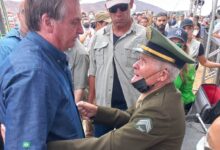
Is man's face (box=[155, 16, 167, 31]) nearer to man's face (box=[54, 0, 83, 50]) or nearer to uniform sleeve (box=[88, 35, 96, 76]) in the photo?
uniform sleeve (box=[88, 35, 96, 76])

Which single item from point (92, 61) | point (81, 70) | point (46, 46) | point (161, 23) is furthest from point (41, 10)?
point (161, 23)

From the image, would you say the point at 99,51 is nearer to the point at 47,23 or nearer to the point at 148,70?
the point at 148,70

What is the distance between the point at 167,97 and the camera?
178 centimetres

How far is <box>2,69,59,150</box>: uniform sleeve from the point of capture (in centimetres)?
133

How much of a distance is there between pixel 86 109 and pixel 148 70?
18.6 inches

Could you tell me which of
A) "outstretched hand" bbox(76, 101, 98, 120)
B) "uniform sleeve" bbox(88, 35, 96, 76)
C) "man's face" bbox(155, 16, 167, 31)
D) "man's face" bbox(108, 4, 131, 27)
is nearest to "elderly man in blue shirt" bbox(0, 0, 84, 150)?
"outstretched hand" bbox(76, 101, 98, 120)

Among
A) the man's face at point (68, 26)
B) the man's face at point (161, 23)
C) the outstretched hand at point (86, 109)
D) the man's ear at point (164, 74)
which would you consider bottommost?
the man's face at point (161, 23)

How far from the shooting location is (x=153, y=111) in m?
1.71

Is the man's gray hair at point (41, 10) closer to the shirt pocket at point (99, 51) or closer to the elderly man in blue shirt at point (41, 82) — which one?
the elderly man in blue shirt at point (41, 82)

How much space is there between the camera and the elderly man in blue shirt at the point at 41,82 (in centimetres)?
133

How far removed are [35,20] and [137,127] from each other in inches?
28.4

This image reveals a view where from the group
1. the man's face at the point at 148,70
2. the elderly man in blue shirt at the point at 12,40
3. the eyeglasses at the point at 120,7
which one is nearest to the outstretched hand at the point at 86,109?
the man's face at the point at 148,70

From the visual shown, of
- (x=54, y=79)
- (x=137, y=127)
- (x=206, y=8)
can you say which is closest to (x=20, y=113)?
(x=54, y=79)

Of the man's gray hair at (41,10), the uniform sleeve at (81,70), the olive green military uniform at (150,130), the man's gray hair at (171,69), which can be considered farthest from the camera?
the uniform sleeve at (81,70)
